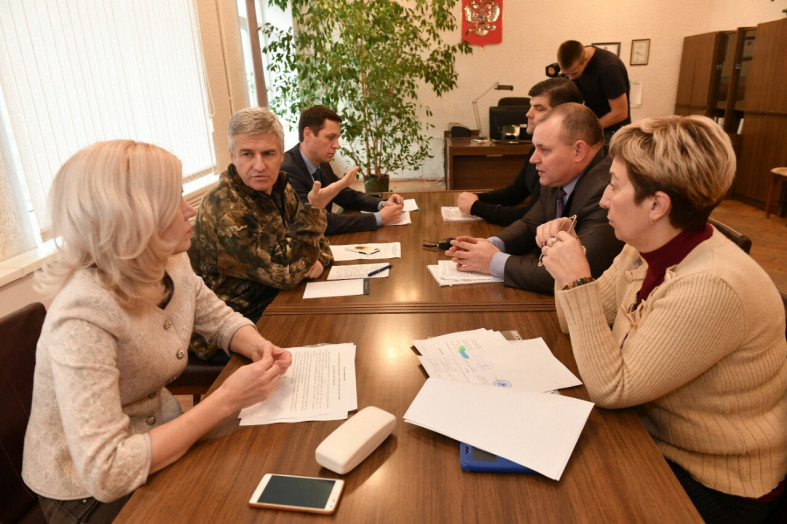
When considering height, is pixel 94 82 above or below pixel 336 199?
above

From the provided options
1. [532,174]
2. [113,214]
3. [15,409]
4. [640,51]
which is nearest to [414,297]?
[113,214]

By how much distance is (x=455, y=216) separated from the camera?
2570 mm

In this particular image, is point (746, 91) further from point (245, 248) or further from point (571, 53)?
point (245, 248)

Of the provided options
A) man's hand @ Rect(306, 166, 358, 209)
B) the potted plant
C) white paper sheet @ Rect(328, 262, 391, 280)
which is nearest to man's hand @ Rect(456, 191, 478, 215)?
man's hand @ Rect(306, 166, 358, 209)

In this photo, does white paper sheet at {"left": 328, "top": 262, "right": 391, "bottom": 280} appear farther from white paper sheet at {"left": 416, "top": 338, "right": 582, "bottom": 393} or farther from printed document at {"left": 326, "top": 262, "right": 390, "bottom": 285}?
white paper sheet at {"left": 416, "top": 338, "right": 582, "bottom": 393}

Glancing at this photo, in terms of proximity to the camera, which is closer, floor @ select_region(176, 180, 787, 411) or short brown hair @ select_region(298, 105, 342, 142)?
short brown hair @ select_region(298, 105, 342, 142)

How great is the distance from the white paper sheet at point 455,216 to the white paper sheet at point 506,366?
1284mm

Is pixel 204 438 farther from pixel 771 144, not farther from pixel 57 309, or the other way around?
pixel 771 144

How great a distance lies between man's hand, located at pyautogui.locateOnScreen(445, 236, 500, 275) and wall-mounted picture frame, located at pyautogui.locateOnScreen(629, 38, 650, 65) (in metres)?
5.71

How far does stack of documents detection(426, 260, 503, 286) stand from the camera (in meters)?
1.71

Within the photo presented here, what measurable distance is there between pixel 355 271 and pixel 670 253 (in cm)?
105

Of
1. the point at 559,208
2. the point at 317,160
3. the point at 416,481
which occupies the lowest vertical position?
the point at 416,481

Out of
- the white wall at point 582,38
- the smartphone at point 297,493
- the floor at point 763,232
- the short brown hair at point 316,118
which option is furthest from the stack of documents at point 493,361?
the white wall at point 582,38

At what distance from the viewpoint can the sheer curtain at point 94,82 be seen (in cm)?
198
